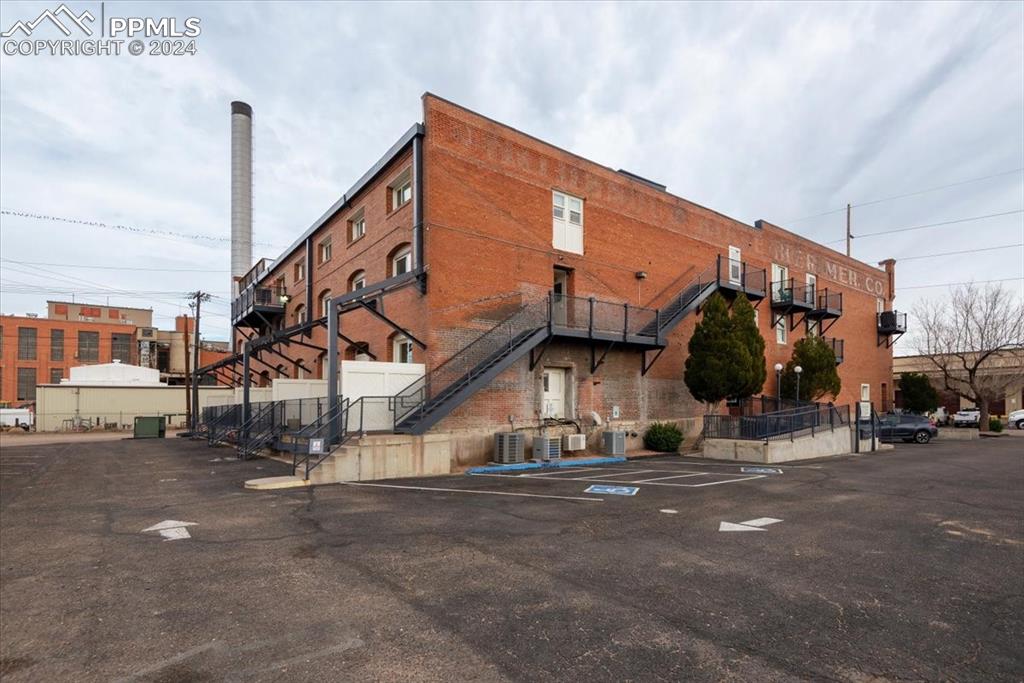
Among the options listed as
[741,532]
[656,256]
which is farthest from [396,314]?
[741,532]

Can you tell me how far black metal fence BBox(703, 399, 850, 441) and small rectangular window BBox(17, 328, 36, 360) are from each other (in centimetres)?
8106

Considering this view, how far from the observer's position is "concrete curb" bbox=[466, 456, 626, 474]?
49.7 feet

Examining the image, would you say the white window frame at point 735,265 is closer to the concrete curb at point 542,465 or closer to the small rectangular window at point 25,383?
the concrete curb at point 542,465

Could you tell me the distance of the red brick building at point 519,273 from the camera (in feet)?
54.6

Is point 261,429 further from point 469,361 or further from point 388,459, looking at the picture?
point 469,361

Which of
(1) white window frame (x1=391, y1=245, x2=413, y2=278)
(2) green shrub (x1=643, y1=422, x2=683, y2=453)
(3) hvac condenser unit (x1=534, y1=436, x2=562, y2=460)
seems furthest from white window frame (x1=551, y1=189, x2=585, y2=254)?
(2) green shrub (x1=643, y1=422, x2=683, y2=453)

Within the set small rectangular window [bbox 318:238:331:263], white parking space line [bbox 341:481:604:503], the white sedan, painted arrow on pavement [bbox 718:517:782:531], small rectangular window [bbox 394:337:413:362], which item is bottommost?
the white sedan

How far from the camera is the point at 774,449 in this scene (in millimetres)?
18062

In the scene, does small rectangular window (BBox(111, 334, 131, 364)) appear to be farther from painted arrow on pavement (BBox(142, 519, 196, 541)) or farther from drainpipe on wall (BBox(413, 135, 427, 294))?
painted arrow on pavement (BBox(142, 519, 196, 541))

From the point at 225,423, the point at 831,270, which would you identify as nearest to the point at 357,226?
the point at 225,423

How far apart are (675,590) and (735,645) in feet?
4.15

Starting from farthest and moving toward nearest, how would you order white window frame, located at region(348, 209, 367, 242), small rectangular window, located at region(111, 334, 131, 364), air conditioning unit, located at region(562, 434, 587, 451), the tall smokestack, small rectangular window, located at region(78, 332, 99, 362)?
small rectangular window, located at region(111, 334, 131, 364) < small rectangular window, located at region(78, 332, 99, 362) < the tall smokestack < white window frame, located at region(348, 209, 367, 242) < air conditioning unit, located at region(562, 434, 587, 451)

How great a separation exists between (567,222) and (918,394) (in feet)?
95.4

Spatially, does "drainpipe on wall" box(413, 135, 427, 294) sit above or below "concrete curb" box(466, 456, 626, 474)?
above
